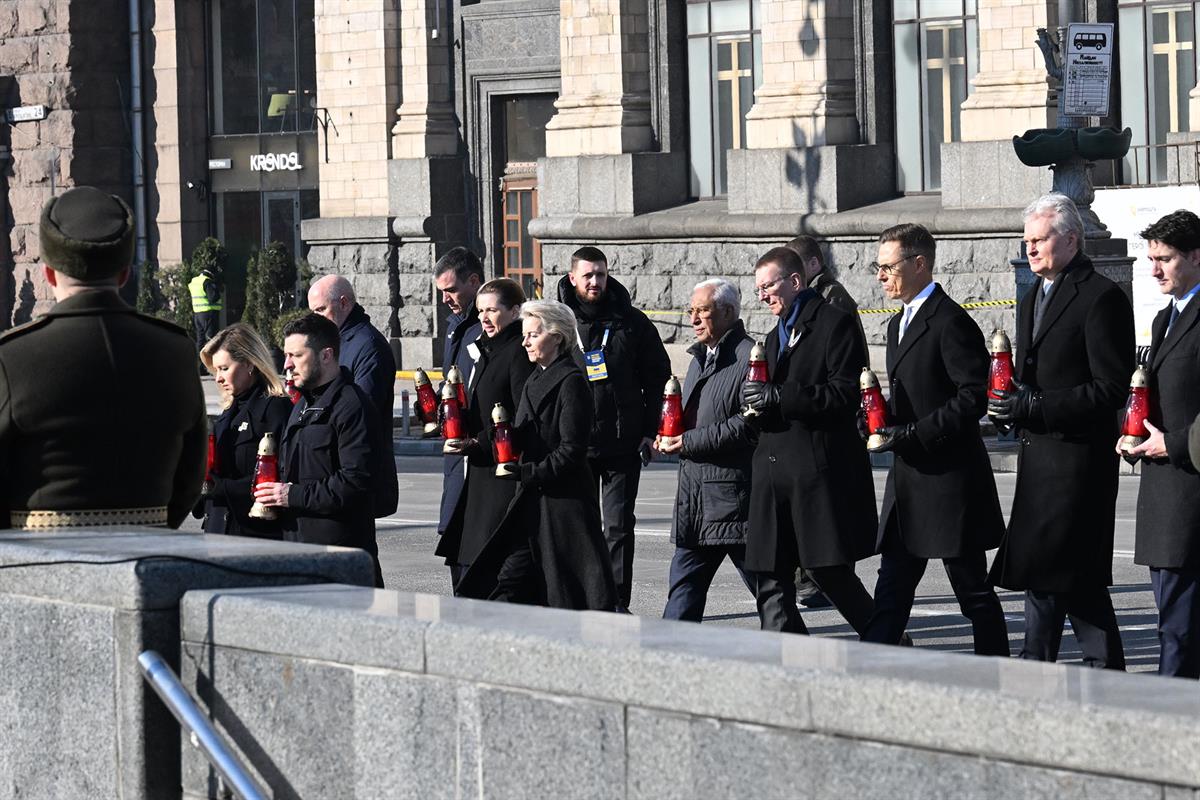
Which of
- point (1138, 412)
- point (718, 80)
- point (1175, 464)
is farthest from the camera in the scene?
point (718, 80)

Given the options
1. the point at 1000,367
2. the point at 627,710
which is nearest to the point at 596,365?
the point at 1000,367

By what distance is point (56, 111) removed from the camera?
37344mm

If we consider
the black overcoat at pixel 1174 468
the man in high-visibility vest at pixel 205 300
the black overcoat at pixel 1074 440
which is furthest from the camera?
the man in high-visibility vest at pixel 205 300

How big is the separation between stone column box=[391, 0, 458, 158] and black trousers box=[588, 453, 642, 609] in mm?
19477


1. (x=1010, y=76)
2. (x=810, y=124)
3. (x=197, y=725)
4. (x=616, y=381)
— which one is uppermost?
(x=1010, y=76)

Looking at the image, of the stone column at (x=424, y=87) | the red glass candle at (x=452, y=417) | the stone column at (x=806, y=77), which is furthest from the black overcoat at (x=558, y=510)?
the stone column at (x=424, y=87)

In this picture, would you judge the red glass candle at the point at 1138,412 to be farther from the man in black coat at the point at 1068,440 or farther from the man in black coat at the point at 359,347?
the man in black coat at the point at 359,347

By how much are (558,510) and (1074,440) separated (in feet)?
6.67

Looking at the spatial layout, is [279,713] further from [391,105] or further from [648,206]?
[391,105]

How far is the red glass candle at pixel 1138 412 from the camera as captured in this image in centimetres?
855

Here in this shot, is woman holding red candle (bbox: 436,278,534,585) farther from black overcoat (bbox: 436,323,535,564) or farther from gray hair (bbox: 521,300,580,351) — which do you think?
gray hair (bbox: 521,300,580,351)

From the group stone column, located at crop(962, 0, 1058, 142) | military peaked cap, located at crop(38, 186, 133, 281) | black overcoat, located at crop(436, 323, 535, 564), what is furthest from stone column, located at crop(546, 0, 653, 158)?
military peaked cap, located at crop(38, 186, 133, 281)

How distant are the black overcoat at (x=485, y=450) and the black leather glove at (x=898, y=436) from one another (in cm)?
154

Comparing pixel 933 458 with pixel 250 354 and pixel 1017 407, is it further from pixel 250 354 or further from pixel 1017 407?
pixel 250 354
